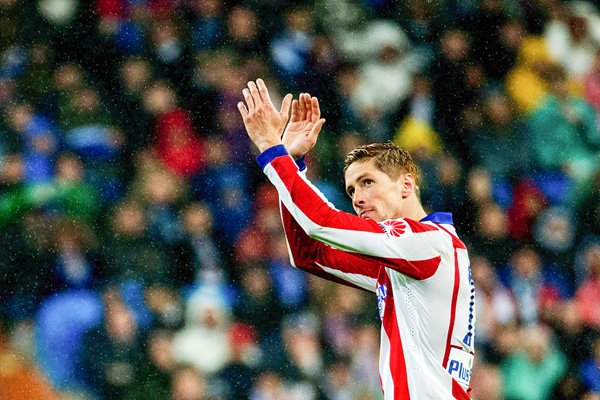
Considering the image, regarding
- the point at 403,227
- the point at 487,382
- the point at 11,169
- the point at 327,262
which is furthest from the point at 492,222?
the point at 403,227

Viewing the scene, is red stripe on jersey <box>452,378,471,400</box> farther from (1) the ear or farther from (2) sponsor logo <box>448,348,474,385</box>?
(1) the ear

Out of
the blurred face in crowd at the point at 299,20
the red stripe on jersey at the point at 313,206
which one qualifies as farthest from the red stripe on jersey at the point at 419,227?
the blurred face in crowd at the point at 299,20

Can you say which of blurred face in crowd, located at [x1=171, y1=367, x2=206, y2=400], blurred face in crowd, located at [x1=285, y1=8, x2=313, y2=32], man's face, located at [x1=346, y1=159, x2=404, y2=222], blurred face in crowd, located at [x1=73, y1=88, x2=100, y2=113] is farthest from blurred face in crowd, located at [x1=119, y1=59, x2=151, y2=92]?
man's face, located at [x1=346, y1=159, x2=404, y2=222]

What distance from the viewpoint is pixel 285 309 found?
5.09 m

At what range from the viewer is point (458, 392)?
2.45m

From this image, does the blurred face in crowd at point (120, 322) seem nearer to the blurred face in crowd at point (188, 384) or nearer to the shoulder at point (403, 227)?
the blurred face in crowd at point (188, 384)

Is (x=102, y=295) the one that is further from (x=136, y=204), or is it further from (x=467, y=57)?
(x=467, y=57)

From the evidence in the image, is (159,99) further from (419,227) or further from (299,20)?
(419,227)

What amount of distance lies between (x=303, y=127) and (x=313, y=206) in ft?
1.39

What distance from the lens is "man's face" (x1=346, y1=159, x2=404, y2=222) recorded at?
2652 millimetres

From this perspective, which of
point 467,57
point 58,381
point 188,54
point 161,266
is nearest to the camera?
point 58,381

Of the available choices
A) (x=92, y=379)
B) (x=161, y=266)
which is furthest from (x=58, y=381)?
(x=161, y=266)

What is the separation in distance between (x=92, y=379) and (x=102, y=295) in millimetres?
466

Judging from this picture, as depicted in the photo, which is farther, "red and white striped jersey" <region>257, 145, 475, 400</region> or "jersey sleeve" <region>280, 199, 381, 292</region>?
"jersey sleeve" <region>280, 199, 381, 292</region>
